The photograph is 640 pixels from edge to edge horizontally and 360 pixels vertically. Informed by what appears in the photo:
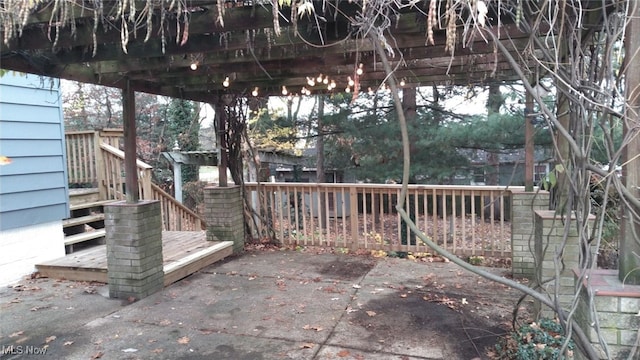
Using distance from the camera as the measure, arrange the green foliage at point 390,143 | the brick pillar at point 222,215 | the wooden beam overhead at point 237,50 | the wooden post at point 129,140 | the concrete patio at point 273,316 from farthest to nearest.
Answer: the green foliage at point 390,143 → the brick pillar at point 222,215 → the wooden post at point 129,140 → the concrete patio at point 273,316 → the wooden beam overhead at point 237,50

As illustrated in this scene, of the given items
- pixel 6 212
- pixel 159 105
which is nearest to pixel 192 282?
pixel 6 212

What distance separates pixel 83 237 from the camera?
5.20 meters

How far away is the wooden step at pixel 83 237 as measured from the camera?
16.4ft

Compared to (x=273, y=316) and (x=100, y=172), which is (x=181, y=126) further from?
(x=273, y=316)

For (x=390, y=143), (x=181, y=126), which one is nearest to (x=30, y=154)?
(x=390, y=143)

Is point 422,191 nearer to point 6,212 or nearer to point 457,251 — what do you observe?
point 457,251

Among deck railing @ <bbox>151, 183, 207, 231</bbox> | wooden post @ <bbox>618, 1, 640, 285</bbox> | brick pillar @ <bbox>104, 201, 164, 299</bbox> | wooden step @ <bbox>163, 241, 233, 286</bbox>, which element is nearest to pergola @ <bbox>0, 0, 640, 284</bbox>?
wooden post @ <bbox>618, 1, 640, 285</bbox>

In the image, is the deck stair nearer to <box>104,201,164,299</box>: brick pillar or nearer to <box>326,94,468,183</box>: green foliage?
<box>104,201,164,299</box>: brick pillar

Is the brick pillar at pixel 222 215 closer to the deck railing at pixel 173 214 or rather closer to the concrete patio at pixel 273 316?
the concrete patio at pixel 273 316

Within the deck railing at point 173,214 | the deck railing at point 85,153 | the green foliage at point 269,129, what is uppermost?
the green foliage at point 269,129

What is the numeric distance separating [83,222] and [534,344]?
5391mm

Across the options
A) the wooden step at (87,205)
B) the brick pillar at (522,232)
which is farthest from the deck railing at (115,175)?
the brick pillar at (522,232)

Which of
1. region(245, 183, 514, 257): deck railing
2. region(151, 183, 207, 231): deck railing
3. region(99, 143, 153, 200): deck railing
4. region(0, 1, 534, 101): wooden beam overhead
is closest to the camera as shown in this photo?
region(0, 1, 534, 101): wooden beam overhead

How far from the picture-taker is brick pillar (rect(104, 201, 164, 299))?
3.79 meters
